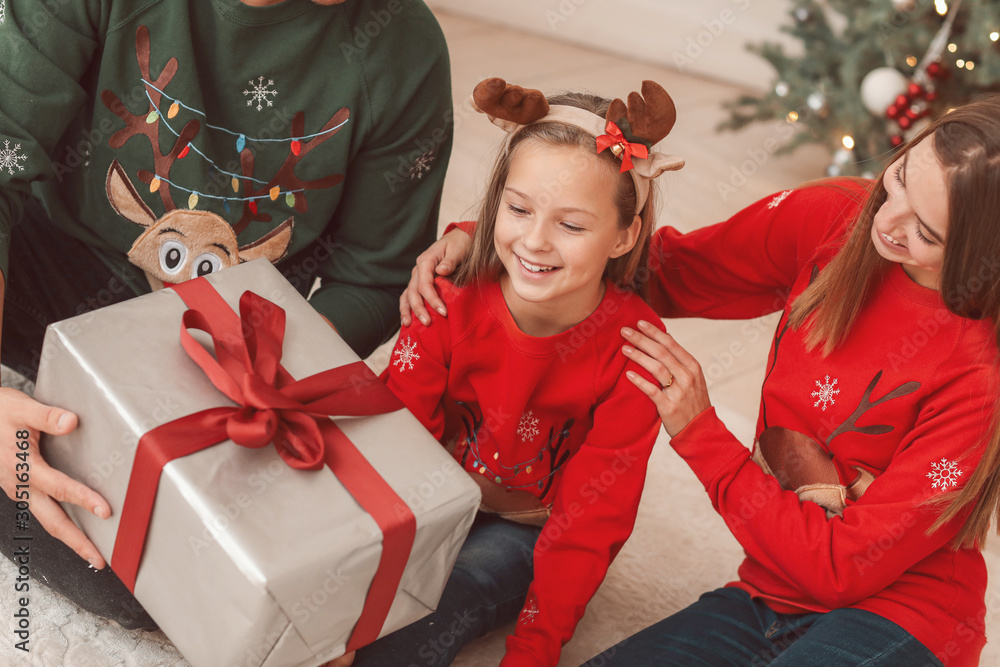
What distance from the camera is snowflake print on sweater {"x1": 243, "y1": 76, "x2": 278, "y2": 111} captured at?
125cm

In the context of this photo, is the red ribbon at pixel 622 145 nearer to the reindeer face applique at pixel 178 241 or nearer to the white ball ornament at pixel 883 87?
the reindeer face applique at pixel 178 241

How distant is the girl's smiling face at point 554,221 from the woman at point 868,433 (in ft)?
0.46

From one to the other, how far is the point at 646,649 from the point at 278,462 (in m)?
0.60

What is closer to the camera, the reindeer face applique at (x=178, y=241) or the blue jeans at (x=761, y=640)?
the blue jeans at (x=761, y=640)

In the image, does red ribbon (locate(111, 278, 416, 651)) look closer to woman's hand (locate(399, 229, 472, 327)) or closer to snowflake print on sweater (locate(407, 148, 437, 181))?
woman's hand (locate(399, 229, 472, 327))

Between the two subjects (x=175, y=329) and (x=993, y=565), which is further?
(x=993, y=565)

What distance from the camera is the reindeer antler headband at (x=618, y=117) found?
109cm

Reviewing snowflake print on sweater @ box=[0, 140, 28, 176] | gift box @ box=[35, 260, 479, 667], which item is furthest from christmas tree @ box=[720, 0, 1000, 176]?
snowflake print on sweater @ box=[0, 140, 28, 176]

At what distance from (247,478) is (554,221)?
1.60 ft

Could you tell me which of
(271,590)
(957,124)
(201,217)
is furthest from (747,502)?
(201,217)

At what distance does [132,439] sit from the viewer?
883 millimetres

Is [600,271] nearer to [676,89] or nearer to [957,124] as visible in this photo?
[957,124]

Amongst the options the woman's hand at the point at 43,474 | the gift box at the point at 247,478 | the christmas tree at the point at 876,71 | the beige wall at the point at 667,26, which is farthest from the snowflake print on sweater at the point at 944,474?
the beige wall at the point at 667,26

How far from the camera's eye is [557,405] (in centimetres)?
125
